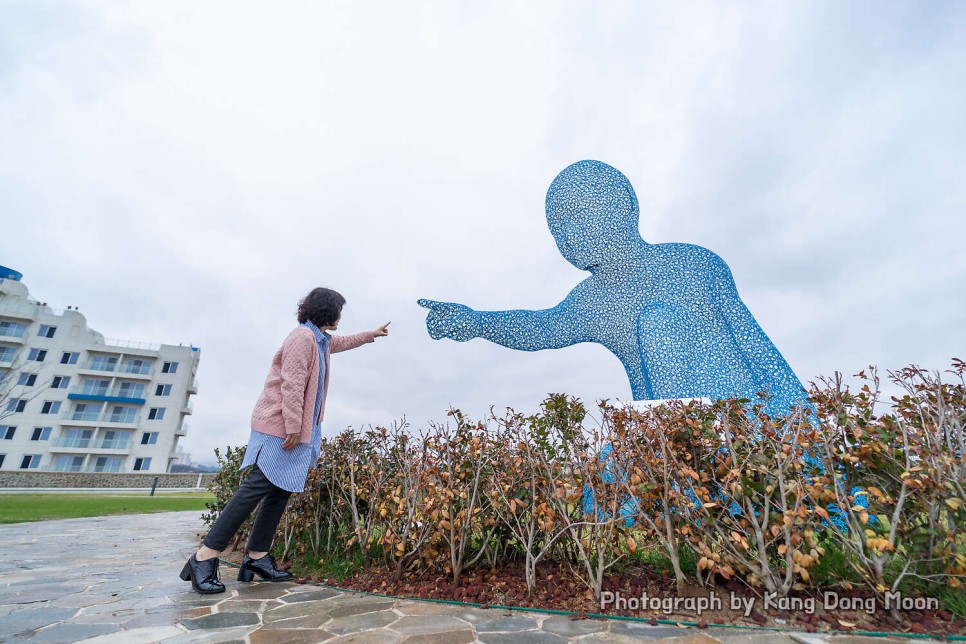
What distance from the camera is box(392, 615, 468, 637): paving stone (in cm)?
197

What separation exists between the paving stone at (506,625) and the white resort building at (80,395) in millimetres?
36750

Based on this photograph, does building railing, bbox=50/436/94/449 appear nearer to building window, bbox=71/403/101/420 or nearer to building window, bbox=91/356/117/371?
building window, bbox=71/403/101/420

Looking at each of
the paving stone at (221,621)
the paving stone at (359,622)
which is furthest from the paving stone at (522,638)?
the paving stone at (221,621)

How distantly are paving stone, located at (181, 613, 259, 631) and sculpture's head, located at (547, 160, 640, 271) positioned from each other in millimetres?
5287

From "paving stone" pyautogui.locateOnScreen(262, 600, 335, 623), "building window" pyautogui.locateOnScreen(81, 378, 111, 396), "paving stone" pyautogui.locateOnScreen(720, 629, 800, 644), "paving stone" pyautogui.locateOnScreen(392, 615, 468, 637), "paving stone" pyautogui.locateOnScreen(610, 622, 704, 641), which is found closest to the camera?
"paving stone" pyautogui.locateOnScreen(720, 629, 800, 644)

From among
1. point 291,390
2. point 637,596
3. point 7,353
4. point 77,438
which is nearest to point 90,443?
point 77,438

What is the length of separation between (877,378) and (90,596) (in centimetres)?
457

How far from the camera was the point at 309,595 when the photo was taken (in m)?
2.66

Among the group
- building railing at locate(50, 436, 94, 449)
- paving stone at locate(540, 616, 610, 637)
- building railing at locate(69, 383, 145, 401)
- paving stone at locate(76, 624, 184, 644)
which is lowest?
paving stone at locate(76, 624, 184, 644)

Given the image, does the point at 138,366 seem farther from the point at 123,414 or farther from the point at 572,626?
the point at 572,626

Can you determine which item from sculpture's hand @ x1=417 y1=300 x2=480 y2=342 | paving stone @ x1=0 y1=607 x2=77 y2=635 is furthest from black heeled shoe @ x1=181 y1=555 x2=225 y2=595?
sculpture's hand @ x1=417 y1=300 x2=480 y2=342

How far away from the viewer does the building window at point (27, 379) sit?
94.3ft

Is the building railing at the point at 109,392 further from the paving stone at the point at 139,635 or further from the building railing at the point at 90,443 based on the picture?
the paving stone at the point at 139,635

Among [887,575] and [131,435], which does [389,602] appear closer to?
[887,575]
